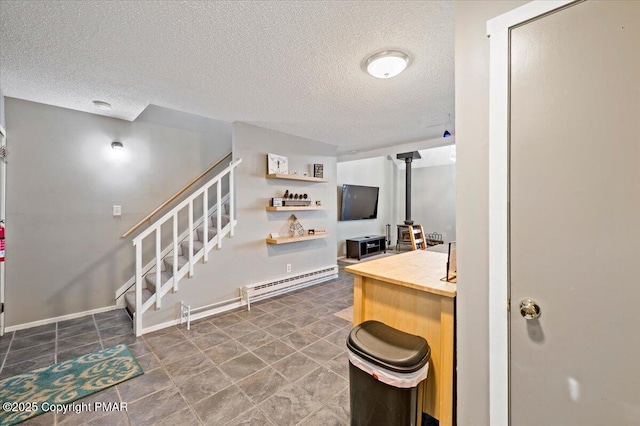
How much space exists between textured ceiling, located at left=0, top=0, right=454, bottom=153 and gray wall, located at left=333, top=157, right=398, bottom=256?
3.80 m

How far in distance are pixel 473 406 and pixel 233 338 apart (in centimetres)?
210

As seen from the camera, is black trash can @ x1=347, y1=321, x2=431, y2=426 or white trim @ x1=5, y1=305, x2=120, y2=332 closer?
black trash can @ x1=347, y1=321, x2=431, y2=426

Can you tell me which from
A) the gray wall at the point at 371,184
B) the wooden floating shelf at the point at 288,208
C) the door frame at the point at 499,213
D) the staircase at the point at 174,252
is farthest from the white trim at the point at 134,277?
the door frame at the point at 499,213

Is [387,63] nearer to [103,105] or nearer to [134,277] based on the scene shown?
[103,105]

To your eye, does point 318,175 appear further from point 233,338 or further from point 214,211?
point 233,338

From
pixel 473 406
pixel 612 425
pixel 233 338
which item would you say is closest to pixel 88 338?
pixel 233 338

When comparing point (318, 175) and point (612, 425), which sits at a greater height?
point (318, 175)

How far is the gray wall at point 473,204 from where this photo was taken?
3.54 ft

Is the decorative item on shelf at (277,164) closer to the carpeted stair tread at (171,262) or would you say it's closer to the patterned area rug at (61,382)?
the carpeted stair tread at (171,262)

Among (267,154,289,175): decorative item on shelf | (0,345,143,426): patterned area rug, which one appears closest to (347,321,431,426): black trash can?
(0,345,143,426): patterned area rug

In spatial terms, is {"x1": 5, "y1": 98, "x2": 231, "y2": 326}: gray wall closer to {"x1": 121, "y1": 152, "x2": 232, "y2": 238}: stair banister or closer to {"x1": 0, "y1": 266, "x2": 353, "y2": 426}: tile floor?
{"x1": 121, "y1": 152, "x2": 232, "y2": 238}: stair banister

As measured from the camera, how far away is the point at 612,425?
33.9 inches

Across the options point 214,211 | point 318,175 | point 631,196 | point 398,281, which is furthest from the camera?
point 318,175

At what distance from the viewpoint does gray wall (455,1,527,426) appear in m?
1.08
